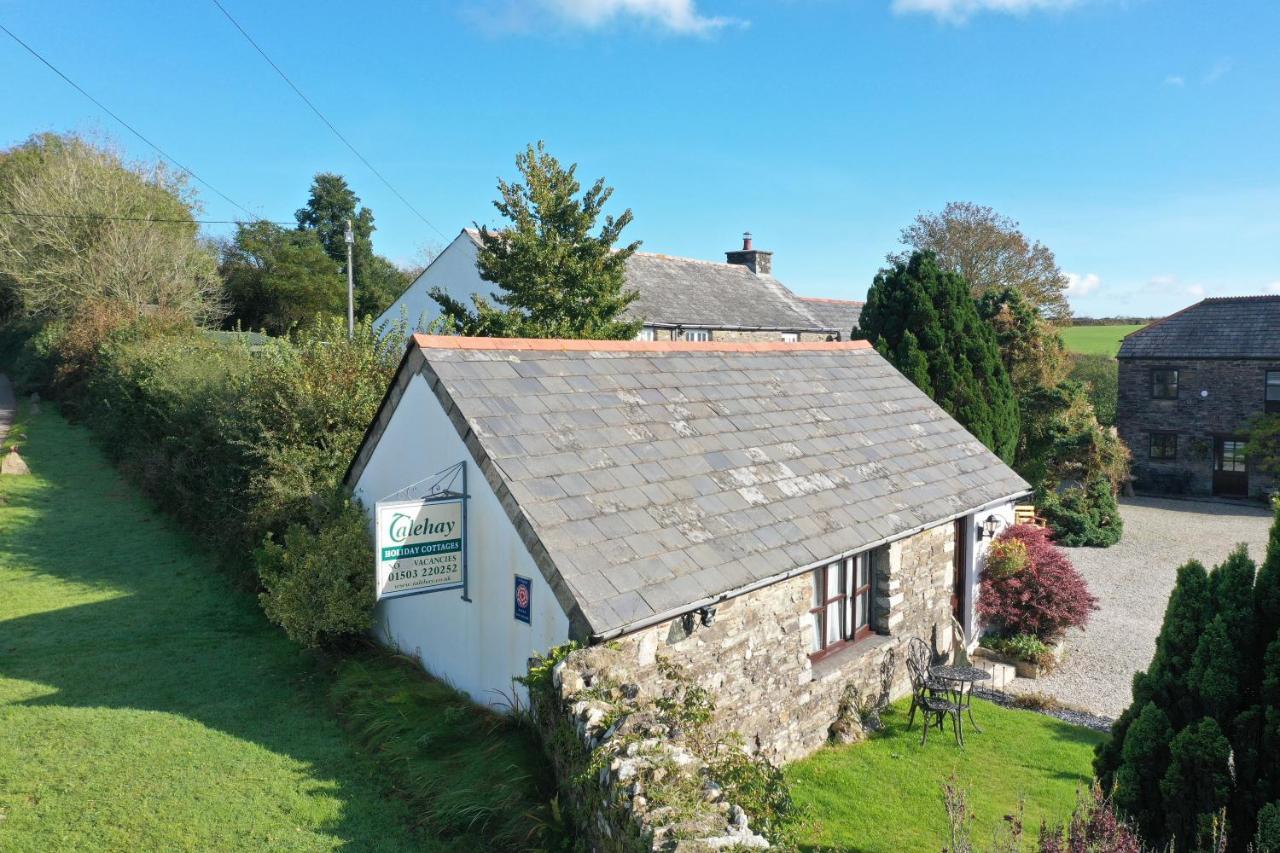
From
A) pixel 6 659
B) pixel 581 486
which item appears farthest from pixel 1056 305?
pixel 6 659

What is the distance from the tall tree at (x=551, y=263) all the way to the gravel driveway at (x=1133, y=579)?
11.3 meters

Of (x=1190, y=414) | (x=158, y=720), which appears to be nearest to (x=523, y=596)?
(x=158, y=720)

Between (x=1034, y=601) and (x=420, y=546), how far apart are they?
10.8 m

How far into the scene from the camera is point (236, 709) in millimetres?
8867

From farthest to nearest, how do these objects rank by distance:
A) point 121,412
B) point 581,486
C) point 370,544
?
1. point 121,412
2. point 370,544
3. point 581,486

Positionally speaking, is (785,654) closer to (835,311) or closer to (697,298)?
(697,298)

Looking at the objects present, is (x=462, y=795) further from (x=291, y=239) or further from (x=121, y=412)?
(x=291, y=239)

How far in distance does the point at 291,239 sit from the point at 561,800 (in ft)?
173

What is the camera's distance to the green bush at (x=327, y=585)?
376 inches

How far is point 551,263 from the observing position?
17.5 meters

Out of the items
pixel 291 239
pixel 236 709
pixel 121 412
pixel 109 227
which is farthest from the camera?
pixel 291 239

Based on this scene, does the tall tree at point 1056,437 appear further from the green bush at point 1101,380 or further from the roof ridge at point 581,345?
the roof ridge at point 581,345

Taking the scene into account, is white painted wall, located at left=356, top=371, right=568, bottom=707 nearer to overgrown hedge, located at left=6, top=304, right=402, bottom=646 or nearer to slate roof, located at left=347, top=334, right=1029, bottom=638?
slate roof, located at left=347, top=334, right=1029, bottom=638

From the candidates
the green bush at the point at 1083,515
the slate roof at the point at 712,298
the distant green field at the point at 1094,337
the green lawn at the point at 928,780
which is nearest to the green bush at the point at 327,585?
the green lawn at the point at 928,780
